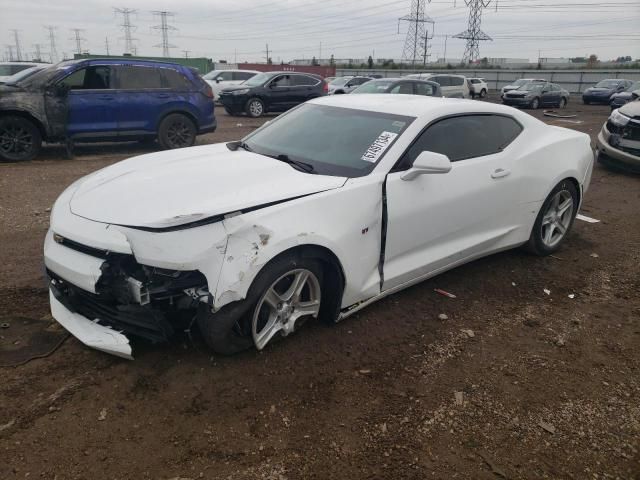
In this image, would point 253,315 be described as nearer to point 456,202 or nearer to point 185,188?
point 185,188

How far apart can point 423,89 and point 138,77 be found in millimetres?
8588

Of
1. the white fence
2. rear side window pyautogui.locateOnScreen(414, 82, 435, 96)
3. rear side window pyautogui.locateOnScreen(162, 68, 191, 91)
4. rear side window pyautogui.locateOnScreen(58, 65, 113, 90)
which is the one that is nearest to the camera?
rear side window pyautogui.locateOnScreen(58, 65, 113, 90)

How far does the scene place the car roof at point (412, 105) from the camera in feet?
12.3

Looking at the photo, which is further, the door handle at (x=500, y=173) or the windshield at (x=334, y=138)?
the door handle at (x=500, y=173)

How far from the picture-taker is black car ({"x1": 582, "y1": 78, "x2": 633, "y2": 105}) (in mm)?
27672

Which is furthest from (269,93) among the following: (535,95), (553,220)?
(535,95)

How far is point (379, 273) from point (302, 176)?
84 centimetres

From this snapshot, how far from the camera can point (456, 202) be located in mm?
3734

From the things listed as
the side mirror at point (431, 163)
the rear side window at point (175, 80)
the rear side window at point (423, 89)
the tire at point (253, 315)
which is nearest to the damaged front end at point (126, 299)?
the tire at point (253, 315)

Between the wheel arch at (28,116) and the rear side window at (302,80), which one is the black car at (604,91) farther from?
the wheel arch at (28,116)

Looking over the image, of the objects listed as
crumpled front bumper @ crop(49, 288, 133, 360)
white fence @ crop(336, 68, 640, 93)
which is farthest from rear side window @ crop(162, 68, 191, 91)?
white fence @ crop(336, 68, 640, 93)

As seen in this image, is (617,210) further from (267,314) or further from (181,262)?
(181,262)

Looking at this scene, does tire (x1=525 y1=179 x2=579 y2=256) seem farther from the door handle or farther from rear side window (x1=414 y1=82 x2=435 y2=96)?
rear side window (x1=414 y1=82 x2=435 y2=96)

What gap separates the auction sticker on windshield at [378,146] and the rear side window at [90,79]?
23.4 ft
